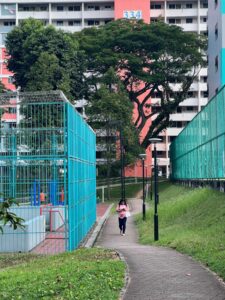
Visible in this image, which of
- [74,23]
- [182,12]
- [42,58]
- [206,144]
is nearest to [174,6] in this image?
[182,12]

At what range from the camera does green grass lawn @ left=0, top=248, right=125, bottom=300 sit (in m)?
8.21

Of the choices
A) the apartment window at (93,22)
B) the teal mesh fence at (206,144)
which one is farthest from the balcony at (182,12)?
the teal mesh fence at (206,144)

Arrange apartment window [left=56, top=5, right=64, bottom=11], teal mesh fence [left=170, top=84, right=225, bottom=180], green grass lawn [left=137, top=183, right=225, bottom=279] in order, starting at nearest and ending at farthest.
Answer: green grass lawn [left=137, top=183, right=225, bottom=279], teal mesh fence [left=170, top=84, right=225, bottom=180], apartment window [left=56, top=5, right=64, bottom=11]

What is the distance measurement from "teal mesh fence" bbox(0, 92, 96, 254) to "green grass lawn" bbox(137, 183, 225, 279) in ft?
8.59

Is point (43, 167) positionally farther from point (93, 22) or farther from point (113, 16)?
point (93, 22)

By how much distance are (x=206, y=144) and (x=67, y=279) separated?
18992 mm

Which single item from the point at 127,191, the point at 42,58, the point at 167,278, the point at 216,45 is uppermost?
the point at 216,45

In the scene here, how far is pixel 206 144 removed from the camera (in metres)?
27.3

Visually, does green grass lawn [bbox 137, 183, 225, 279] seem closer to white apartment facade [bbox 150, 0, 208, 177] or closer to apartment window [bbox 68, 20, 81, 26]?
white apartment facade [bbox 150, 0, 208, 177]

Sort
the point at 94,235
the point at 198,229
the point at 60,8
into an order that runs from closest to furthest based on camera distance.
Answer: the point at 198,229, the point at 94,235, the point at 60,8

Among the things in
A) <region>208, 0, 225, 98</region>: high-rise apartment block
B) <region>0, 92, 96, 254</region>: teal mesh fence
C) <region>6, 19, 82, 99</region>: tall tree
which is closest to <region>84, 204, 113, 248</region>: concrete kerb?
<region>0, 92, 96, 254</region>: teal mesh fence

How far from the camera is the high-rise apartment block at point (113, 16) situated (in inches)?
3059

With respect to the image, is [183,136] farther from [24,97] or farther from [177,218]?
[24,97]

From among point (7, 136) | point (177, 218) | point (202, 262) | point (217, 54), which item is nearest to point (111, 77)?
point (217, 54)
